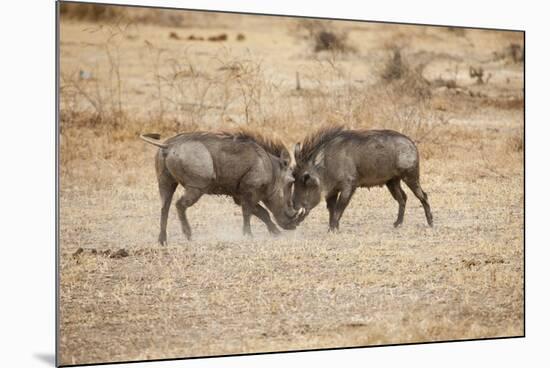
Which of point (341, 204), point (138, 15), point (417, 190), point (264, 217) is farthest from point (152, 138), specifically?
point (417, 190)

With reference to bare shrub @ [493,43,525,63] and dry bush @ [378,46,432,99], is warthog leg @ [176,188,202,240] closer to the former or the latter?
dry bush @ [378,46,432,99]

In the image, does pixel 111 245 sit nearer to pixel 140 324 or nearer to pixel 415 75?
Result: pixel 140 324

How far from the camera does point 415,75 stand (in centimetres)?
683

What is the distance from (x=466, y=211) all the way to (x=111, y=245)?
8.46 ft

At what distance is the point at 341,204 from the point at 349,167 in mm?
270

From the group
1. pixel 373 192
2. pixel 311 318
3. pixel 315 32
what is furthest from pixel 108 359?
pixel 315 32

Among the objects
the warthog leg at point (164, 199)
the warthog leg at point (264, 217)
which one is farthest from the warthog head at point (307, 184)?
the warthog leg at point (164, 199)

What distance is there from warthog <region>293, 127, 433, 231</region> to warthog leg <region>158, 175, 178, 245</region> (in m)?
0.88

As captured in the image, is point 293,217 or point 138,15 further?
point 293,217

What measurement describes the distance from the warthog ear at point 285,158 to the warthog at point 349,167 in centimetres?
6

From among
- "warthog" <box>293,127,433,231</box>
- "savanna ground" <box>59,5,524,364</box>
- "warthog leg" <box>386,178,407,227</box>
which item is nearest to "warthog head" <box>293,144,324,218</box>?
"warthog" <box>293,127,433,231</box>

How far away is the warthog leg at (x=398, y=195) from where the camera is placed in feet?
22.3

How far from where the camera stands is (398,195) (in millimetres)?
6809

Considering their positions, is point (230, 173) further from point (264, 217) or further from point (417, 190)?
Result: point (417, 190)
